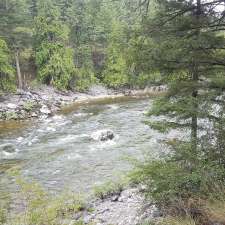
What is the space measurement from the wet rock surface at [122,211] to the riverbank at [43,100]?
55.2 feet

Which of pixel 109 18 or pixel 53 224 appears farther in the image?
pixel 109 18

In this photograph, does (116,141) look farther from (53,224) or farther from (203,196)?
(203,196)

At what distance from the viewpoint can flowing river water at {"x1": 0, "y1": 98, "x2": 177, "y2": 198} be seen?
15.1 m

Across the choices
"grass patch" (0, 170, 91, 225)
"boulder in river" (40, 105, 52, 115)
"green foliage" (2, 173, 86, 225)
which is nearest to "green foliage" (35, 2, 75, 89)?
"boulder in river" (40, 105, 52, 115)

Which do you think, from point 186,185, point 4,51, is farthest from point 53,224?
point 4,51

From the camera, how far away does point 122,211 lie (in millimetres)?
10805

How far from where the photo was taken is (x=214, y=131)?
8.07 metres

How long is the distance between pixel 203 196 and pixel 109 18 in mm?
50090

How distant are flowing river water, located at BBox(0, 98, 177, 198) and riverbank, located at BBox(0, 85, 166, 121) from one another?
2.29 meters

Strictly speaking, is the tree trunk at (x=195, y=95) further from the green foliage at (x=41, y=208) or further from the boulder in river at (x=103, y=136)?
the boulder in river at (x=103, y=136)

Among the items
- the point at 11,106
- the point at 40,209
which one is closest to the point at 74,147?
the point at 40,209

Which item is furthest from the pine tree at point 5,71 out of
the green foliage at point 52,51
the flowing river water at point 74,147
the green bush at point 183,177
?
the green bush at point 183,177

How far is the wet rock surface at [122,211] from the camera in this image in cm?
950

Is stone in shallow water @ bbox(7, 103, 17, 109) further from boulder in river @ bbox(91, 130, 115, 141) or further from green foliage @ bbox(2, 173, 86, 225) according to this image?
green foliage @ bbox(2, 173, 86, 225)
